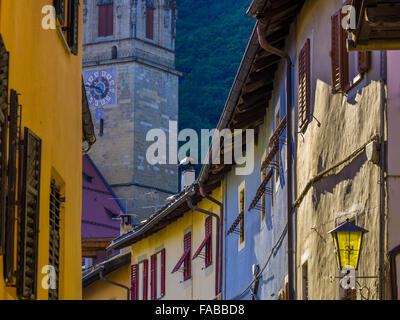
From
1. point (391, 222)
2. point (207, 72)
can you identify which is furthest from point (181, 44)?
point (391, 222)

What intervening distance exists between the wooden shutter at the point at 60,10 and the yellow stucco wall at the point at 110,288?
79.3ft

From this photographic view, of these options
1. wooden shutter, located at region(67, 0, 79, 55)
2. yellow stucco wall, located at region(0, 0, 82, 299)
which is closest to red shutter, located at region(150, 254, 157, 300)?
yellow stucco wall, located at region(0, 0, 82, 299)

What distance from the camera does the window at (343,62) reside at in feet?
41.0

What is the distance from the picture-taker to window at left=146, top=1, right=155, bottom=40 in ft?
285

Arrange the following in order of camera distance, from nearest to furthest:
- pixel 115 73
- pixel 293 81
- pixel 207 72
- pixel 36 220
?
pixel 36 220
pixel 293 81
pixel 115 73
pixel 207 72

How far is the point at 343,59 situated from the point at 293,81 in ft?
11.5

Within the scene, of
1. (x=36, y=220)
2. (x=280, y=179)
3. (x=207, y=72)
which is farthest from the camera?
(x=207, y=72)

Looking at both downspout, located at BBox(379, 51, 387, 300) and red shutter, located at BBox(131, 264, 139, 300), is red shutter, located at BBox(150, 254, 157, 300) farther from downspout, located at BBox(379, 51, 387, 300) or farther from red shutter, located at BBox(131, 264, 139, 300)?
downspout, located at BBox(379, 51, 387, 300)

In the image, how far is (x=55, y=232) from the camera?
12.9 meters

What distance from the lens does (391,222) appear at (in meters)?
11.1

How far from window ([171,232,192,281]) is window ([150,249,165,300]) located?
→ 179 cm

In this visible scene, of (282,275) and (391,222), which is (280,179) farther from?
(391,222)

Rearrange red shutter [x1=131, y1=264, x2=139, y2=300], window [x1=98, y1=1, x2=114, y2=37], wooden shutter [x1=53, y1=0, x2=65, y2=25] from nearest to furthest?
1. wooden shutter [x1=53, y1=0, x2=65, y2=25]
2. red shutter [x1=131, y1=264, x2=139, y2=300]
3. window [x1=98, y1=1, x2=114, y2=37]

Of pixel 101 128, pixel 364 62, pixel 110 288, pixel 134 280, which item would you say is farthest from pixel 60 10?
pixel 101 128
